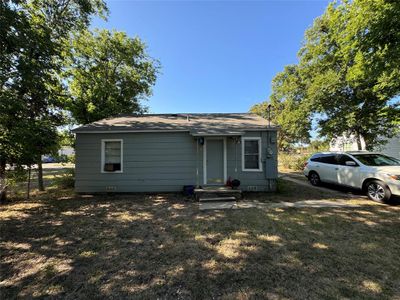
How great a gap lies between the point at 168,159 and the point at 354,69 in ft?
27.2

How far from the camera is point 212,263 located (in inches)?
136

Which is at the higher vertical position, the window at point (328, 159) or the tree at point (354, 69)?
the tree at point (354, 69)

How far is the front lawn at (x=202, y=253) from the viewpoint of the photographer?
2844 millimetres

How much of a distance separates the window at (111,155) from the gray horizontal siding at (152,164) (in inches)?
6.4

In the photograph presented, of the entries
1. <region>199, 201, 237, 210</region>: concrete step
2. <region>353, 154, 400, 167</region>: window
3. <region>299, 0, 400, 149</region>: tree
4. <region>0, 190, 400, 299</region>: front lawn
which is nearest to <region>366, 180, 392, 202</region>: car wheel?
<region>0, 190, 400, 299</region>: front lawn

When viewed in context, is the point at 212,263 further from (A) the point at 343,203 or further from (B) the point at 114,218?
(A) the point at 343,203

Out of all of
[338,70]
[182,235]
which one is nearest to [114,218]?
[182,235]

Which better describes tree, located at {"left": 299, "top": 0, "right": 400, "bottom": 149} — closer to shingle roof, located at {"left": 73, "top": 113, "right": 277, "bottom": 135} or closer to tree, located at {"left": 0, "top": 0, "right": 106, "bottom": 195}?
shingle roof, located at {"left": 73, "top": 113, "right": 277, "bottom": 135}

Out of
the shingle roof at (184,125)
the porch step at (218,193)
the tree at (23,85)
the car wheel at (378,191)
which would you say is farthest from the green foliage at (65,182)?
the car wheel at (378,191)

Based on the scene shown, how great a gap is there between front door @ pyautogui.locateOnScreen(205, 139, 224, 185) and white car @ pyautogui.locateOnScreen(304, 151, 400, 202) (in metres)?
4.98

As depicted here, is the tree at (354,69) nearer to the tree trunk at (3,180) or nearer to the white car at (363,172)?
the white car at (363,172)

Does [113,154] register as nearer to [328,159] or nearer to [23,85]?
[23,85]

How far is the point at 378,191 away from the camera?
7.23 m

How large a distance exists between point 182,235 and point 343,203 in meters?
5.76
